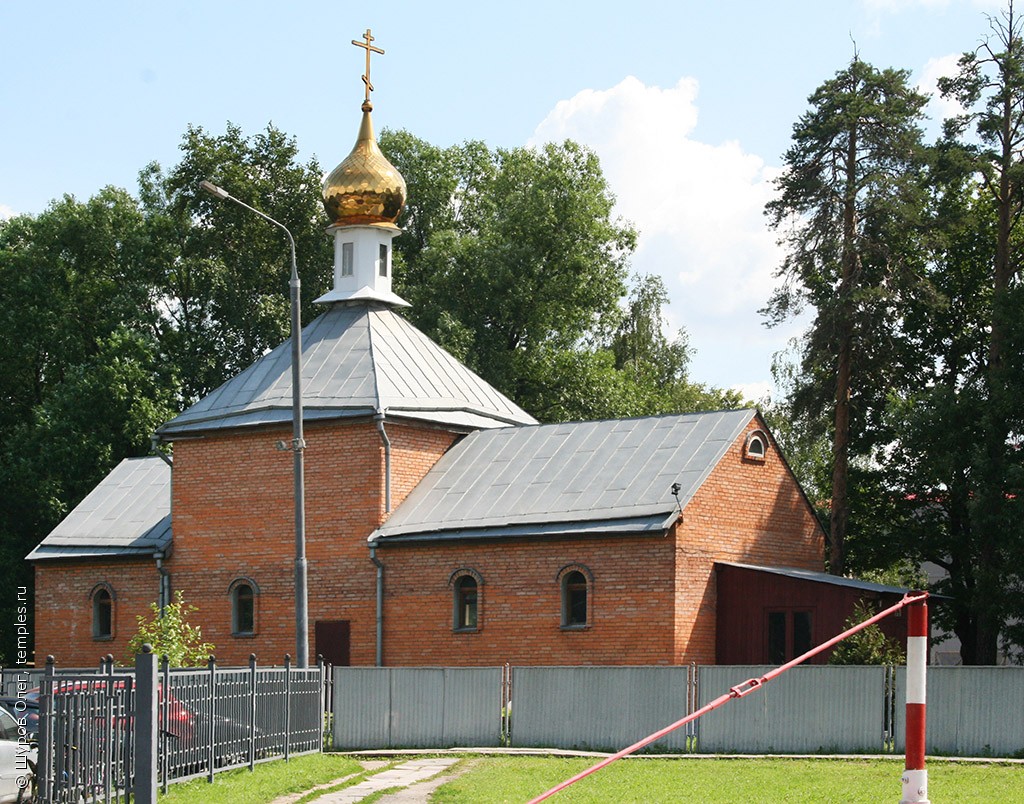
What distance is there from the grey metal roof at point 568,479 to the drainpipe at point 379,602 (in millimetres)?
337

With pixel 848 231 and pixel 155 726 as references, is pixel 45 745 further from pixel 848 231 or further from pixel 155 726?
pixel 848 231

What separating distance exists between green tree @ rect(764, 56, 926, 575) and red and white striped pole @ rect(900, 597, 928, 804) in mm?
25166

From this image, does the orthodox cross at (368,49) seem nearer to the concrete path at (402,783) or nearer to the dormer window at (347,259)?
the dormer window at (347,259)

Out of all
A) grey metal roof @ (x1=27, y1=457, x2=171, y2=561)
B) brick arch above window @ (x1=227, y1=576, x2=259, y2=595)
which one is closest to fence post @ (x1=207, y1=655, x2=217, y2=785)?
brick arch above window @ (x1=227, y1=576, x2=259, y2=595)

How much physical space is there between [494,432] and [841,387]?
8578 mm

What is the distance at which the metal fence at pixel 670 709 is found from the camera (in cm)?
2064

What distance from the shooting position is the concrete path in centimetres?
1630

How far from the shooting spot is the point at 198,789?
16.4 metres

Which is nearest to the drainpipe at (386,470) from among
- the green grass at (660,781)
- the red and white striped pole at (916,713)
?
the green grass at (660,781)

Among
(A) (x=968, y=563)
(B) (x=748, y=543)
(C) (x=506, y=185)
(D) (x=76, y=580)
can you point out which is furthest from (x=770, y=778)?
(C) (x=506, y=185)

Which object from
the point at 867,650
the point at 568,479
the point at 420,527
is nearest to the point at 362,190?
the point at 420,527

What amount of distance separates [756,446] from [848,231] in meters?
7.70

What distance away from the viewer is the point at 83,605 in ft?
113

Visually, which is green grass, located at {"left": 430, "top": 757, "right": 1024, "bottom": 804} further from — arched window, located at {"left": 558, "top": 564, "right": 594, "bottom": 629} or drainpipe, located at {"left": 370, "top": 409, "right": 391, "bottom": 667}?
drainpipe, located at {"left": 370, "top": 409, "right": 391, "bottom": 667}
